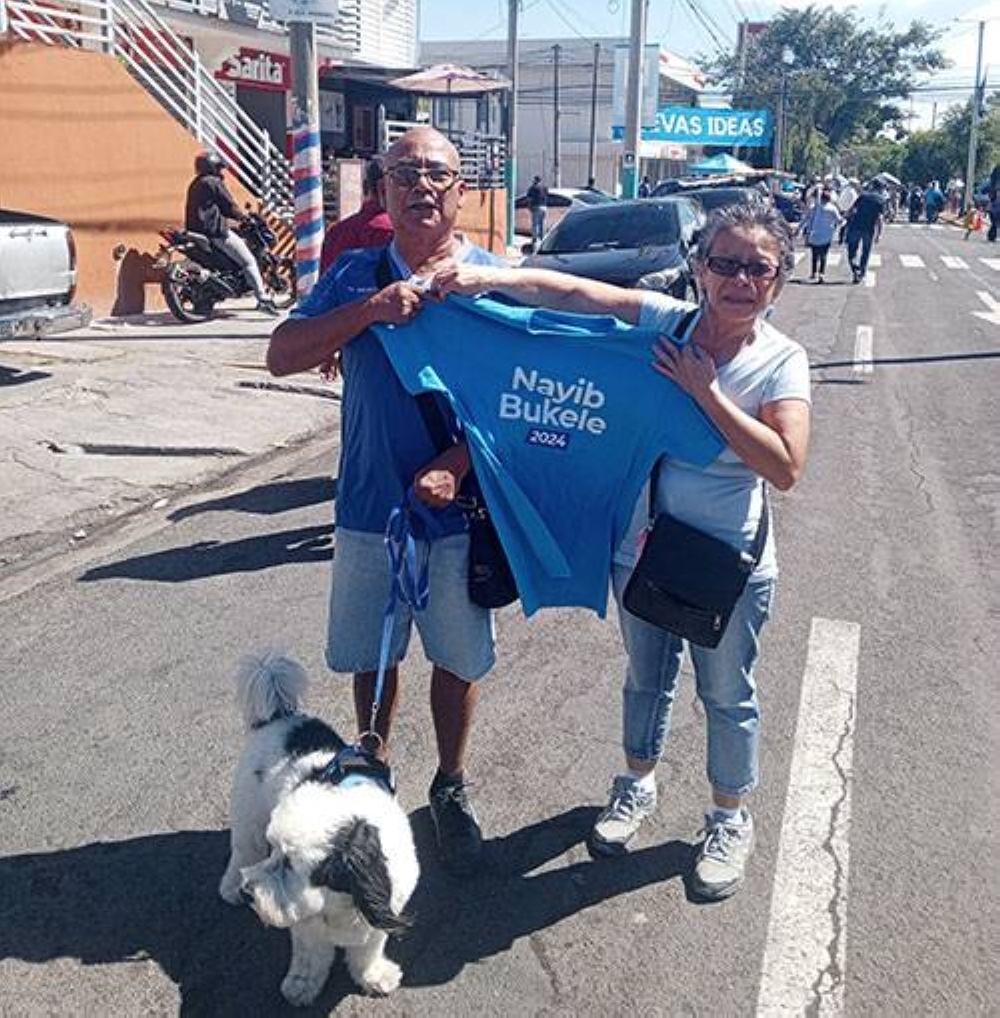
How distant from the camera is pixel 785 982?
9.37 feet

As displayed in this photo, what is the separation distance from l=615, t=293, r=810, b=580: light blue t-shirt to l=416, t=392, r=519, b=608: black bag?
0.39 meters

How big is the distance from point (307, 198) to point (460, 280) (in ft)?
29.0

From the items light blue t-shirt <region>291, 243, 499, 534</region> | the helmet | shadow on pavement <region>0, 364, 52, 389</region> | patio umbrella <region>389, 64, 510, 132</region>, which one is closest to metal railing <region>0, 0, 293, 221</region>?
the helmet

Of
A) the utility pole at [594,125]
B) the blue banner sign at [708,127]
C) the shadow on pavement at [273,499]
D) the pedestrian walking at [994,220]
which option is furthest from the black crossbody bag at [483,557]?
the utility pole at [594,125]

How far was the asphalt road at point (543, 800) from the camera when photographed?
2.86 m

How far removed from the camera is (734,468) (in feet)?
9.48

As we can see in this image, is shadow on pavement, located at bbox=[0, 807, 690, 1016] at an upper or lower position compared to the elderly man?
lower

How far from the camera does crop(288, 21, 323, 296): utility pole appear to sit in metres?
10.1

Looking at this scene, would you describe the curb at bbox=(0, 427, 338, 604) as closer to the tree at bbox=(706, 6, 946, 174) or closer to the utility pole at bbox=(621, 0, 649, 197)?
the utility pole at bbox=(621, 0, 649, 197)

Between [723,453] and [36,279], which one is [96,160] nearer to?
[36,279]

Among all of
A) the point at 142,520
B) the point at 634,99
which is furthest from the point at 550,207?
the point at 142,520

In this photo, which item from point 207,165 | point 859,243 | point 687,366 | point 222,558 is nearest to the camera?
point 687,366

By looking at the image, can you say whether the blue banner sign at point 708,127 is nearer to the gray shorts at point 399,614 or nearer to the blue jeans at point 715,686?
the blue jeans at point 715,686

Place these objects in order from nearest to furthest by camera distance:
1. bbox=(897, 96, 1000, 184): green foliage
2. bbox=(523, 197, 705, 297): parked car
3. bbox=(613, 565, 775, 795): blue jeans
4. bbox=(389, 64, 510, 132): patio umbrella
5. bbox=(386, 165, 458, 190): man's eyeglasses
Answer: bbox=(386, 165, 458, 190): man's eyeglasses → bbox=(613, 565, 775, 795): blue jeans → bbox=(523, 197, 705, 297): parked car → bbox=(389, 64, 510, 132): patio umbrella → bbox=(897, 96, 1000, 184): green foliage
